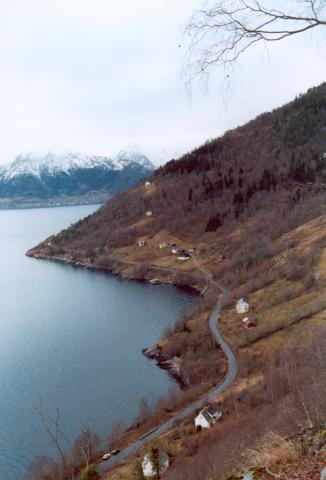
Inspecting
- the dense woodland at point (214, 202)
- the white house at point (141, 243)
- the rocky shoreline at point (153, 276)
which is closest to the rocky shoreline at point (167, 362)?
the rocky shoreline at point (153, 276)

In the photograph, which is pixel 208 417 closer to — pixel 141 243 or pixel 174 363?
pixel 174 363

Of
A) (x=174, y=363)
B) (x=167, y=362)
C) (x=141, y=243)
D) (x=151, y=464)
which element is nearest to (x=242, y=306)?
(x=174, y=363)

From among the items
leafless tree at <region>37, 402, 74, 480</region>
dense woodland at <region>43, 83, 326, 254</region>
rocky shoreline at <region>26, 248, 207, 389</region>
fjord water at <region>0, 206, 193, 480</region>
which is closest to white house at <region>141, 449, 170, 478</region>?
leafless tree at <region>37, 402, 74, 480</region>

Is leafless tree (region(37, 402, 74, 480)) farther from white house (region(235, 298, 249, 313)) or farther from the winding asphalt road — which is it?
white house (region(235, 298, 249, 313))

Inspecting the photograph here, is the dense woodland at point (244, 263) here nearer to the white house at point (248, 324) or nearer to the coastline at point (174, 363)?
the coastline at point (174, 363)

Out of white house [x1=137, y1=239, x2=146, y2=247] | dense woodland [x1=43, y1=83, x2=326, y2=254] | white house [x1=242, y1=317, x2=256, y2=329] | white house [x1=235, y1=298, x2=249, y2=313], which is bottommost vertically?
white house [x1=242, y1=317, x2=256, y2=329]
